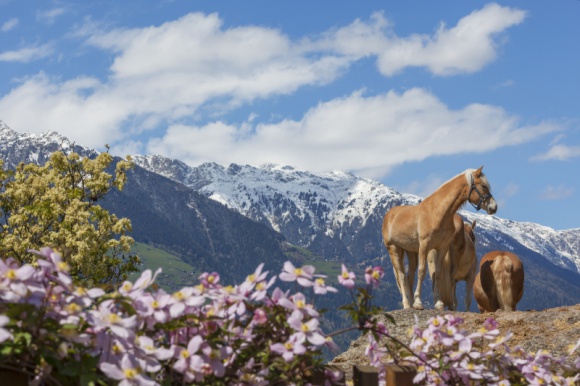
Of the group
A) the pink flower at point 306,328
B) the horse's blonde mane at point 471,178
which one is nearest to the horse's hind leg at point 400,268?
the horse's blonde mane at point 471,178

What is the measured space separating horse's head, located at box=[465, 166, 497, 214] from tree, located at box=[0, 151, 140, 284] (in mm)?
10417

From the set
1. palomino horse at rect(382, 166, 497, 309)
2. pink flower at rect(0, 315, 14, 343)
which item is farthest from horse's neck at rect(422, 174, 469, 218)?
pink flower at rect(0, 315, 14, 343)

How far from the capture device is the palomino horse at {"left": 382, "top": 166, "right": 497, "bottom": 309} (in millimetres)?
19141

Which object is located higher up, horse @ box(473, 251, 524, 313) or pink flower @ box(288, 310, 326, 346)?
horse @ box(473, 251, 524, 313)

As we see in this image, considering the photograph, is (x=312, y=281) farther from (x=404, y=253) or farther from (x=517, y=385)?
(x=404, y=253)

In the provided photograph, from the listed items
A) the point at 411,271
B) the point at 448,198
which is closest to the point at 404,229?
the point at 448,198

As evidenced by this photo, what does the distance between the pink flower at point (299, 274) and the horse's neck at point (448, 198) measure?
15656 mm

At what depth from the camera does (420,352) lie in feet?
14.9

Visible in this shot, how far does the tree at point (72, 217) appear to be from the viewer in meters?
22.3

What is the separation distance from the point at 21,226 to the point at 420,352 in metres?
23.6

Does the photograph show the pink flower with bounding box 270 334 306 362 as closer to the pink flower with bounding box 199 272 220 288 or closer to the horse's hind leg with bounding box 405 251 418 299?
the pink flower with bounding box 199 272 220 288

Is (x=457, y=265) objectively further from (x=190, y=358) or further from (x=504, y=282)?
(x=190, y=358)

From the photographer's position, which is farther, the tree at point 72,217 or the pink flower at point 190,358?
the tree at point 72,217

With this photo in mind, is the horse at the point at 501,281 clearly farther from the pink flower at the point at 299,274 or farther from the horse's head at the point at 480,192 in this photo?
the pink flower at the point at 299,274
